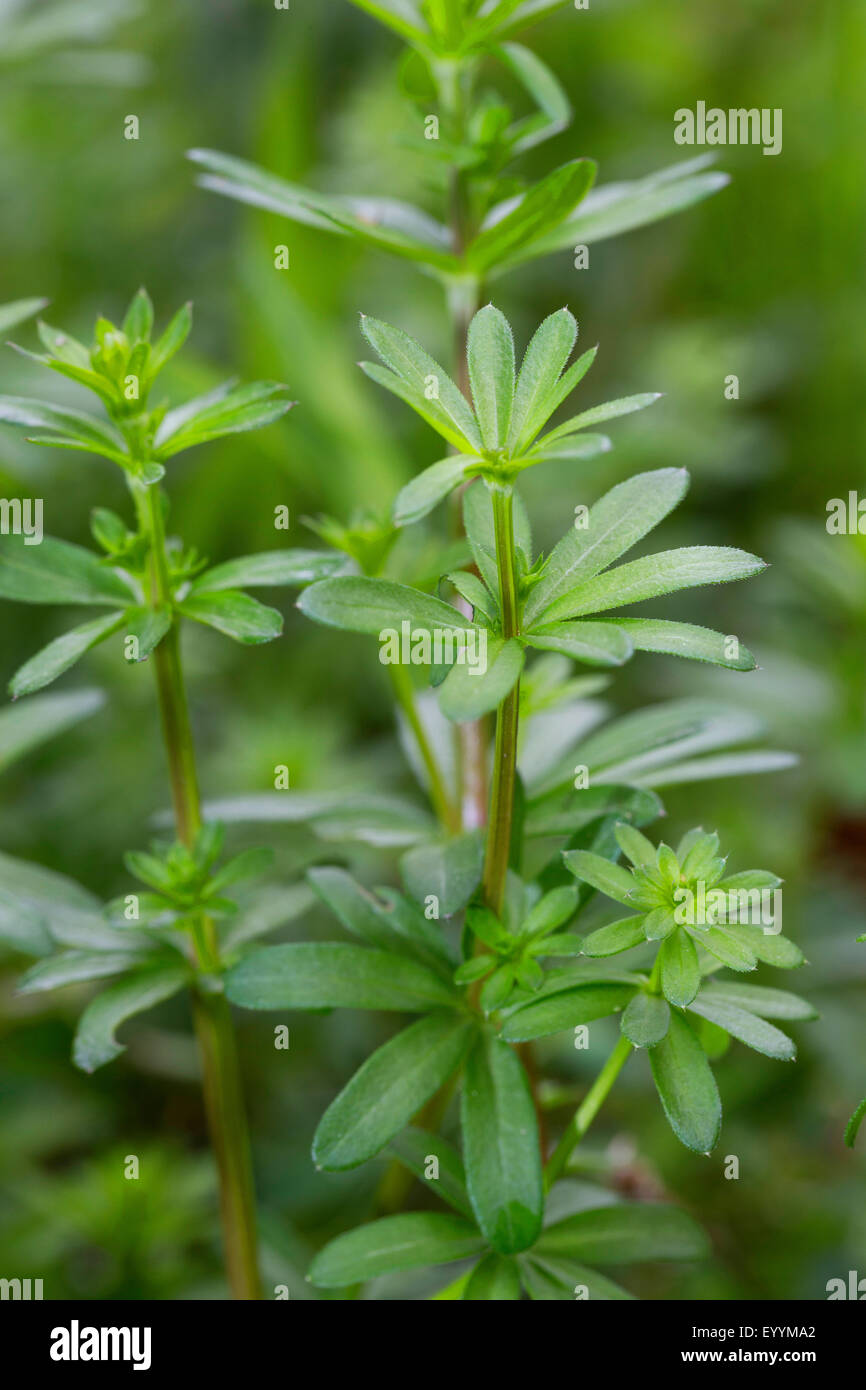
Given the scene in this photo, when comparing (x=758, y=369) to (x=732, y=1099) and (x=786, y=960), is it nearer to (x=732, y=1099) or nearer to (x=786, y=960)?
(x=732, y=1099)

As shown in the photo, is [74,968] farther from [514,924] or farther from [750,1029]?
[750,1029]

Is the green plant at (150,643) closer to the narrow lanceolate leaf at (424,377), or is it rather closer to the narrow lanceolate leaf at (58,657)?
the narrow lanceolate leaf at (58,657)

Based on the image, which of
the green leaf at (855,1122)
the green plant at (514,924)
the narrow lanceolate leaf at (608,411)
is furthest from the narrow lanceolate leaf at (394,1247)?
the narrow lanceolate leaf at (608,411)

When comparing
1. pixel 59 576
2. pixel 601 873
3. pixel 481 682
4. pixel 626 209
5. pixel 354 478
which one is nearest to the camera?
pixel 481 682

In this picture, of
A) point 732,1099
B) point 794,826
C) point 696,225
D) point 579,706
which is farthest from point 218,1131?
point 696,225

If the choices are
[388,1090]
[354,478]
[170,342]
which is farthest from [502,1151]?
[354,478]

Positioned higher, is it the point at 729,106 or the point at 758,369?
the point at 729,106

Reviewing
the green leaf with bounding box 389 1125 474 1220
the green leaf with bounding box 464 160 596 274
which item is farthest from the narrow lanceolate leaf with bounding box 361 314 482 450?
the green leaf with bounding box 389 1125 474 1220
